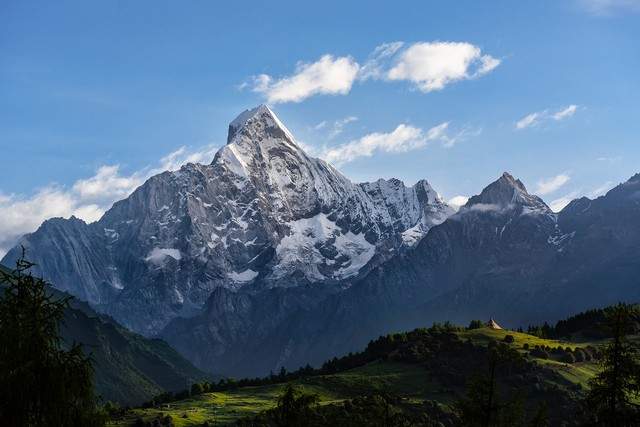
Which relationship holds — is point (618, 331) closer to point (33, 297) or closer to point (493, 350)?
point (493, 350)

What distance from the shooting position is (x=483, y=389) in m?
64.1

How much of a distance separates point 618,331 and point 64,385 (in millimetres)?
29657

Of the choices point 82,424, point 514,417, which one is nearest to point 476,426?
point 514,417

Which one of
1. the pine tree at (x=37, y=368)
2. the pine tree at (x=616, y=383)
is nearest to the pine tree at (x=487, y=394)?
the pine tree at (x=616, y=383)

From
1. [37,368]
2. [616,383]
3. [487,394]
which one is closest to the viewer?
[37,368]

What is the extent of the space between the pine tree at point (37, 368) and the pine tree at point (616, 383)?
85.1 feet

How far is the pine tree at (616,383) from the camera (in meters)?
44.4

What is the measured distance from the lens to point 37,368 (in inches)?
1347

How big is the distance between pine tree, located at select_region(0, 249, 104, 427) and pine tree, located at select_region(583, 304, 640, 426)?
1022 inches

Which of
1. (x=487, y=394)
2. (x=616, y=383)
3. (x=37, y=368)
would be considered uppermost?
(x=37, y=368)

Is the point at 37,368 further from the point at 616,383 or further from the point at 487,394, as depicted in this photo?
the point at 487,394

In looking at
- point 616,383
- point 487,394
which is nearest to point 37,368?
point 616,383

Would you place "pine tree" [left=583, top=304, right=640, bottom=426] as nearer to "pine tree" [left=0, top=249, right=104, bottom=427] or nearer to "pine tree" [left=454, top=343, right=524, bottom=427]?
"pine tree" [left=454, top=343, right=524, bottom=427]

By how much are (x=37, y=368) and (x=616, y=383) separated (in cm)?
2970
